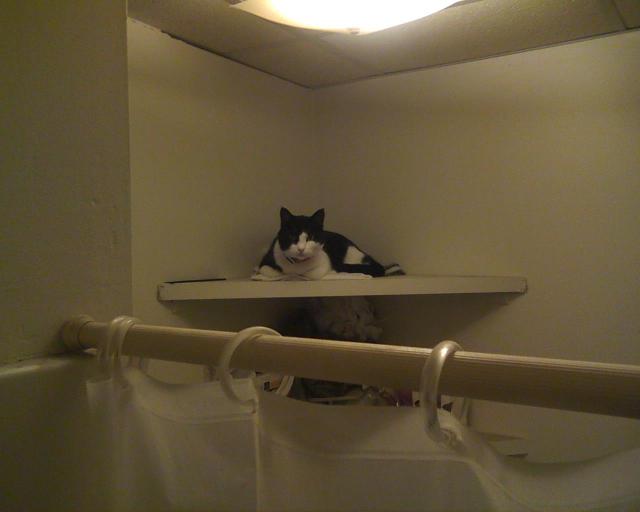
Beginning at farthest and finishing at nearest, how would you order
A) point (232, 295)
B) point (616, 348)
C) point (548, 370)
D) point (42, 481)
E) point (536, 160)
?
1. point (536, 160)
2. point (616, 348)
3. point (232, 295)
4. point (42, 481)
5. point (548, 370)

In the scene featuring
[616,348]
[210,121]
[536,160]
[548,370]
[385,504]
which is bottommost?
[616,348]

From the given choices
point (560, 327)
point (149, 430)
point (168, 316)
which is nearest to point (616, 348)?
point (560, 327)

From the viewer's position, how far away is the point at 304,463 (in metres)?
0.41

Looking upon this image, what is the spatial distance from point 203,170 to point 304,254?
36cm

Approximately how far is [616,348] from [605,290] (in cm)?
15

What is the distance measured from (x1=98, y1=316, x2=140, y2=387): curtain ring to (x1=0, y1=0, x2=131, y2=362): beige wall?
7cm

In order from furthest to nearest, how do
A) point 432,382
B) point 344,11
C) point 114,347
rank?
1. point 344,11
2. point 114,347
3. point 432,382

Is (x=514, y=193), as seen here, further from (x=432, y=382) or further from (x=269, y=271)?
(x=432, y=382)

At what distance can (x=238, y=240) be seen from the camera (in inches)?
59.2

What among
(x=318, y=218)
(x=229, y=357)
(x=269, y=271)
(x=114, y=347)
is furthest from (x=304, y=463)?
(x=318, y=218)

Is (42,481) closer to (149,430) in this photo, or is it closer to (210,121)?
(149,430)

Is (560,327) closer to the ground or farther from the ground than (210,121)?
closer to the ground

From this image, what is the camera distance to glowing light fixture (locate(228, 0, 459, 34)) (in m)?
0.75

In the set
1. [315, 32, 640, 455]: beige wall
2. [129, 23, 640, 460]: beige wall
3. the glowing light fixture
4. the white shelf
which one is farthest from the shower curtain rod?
[315, 32, 640, 455]: beige wall
